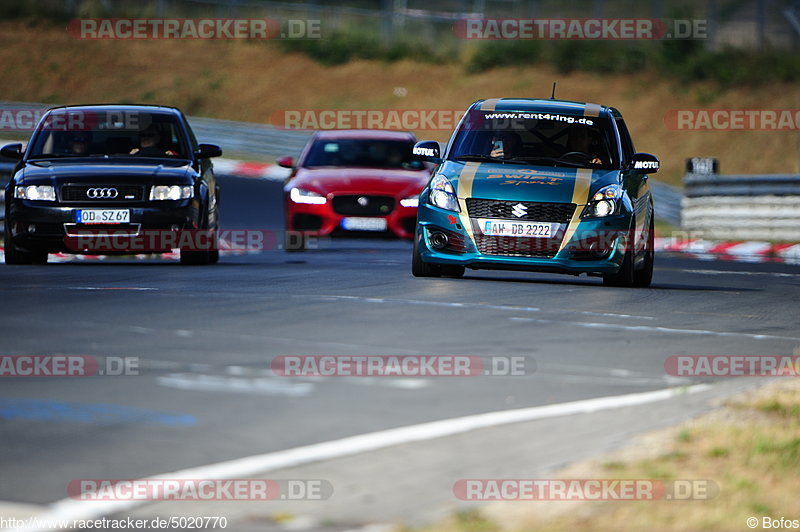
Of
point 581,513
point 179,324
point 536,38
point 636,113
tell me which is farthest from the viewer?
point 536,38

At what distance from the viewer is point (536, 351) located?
31.3 ft

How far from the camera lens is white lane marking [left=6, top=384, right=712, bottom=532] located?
533 cm

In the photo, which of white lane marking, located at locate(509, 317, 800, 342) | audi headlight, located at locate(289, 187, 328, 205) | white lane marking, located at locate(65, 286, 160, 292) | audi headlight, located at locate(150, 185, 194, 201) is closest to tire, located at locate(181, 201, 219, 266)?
audi headlight, located at locate(150, 185, 194, 201)

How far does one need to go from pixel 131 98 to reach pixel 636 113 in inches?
761

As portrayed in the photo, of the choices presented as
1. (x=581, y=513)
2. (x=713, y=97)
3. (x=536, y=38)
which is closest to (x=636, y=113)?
(x=713, y=97)

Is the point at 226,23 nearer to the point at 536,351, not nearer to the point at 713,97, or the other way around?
the point at 713,97

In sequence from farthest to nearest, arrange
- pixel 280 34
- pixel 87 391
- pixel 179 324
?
pixel 280 34 → pixel 179 324 → pixel 87 391

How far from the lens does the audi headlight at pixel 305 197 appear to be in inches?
786
